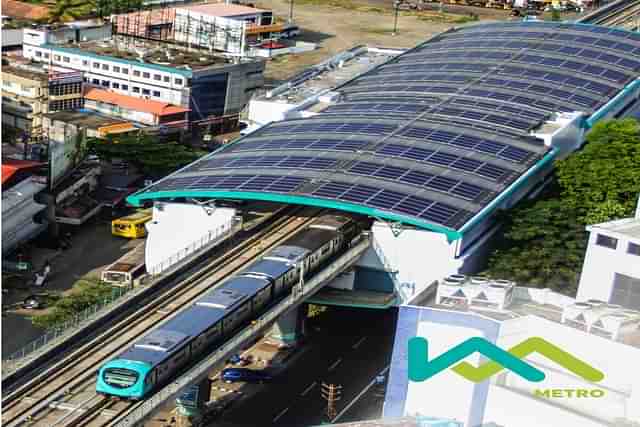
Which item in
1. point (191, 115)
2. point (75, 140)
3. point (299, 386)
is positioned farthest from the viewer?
point (191, 115)

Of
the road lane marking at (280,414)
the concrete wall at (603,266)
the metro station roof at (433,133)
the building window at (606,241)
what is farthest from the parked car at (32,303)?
the building window at (606,241)

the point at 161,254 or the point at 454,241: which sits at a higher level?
the point at 454,241

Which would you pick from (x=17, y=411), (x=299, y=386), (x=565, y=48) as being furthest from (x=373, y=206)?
(x=565, y=48)

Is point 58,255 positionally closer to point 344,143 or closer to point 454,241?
point 344,143

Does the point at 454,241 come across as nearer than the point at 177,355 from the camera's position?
No

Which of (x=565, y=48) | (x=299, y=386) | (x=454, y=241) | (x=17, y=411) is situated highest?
(x=565, y=48)

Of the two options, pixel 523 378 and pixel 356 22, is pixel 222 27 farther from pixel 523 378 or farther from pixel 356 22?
pixel 523 378

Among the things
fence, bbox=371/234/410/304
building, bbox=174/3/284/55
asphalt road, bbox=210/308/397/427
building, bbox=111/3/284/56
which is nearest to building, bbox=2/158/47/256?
asphalt road, bbox=210/308/397/427
